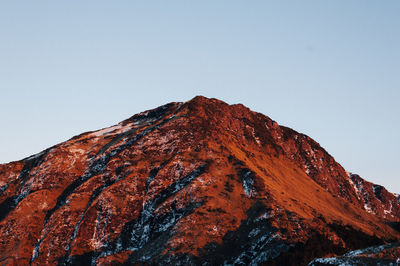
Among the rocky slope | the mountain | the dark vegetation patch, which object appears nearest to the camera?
the rocky slope

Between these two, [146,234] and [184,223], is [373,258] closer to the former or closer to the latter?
[184,223]

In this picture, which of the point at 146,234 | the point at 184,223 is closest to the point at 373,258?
the point at 184,223

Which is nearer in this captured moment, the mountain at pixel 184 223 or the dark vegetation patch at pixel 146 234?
the mountain at pixel 184 223

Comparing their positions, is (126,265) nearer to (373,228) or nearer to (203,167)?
(203,167)

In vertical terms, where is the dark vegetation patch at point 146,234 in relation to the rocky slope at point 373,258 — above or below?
above

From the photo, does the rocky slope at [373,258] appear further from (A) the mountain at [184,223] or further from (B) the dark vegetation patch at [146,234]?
(B) the dark vegetation patch at [146,234]

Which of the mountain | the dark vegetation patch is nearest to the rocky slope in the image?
the mountain

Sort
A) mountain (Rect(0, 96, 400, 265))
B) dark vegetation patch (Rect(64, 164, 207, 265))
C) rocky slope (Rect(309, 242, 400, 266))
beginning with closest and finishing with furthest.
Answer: rocky slope (Rect(309, 242, 400, 266))
mountain (Rect(0, 96, 400, 265))
dark vegetation patch (Rect(64, 164, 207, 265))

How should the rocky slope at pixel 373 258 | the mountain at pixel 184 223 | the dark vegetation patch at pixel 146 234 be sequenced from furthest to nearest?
the dark vegetation patch at pixel 146 234 < the mountain at pixel 184 223 < the rocky slope at pixel 373 258

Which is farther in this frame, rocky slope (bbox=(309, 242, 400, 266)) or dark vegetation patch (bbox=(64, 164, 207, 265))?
dark vegetation patch (bbox=(64, 164, 207, 265))

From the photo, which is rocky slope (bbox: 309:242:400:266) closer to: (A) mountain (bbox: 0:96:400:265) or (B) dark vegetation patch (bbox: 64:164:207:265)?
(A) mountain (bbox: 0:96:400:265)

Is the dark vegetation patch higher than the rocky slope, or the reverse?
the dark vegetation patch

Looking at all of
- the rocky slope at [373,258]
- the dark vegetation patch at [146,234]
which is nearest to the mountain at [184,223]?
the dark vegetation patch at [146,234]

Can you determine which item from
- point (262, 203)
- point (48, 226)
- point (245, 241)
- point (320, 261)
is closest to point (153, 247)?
point (245, 241)
